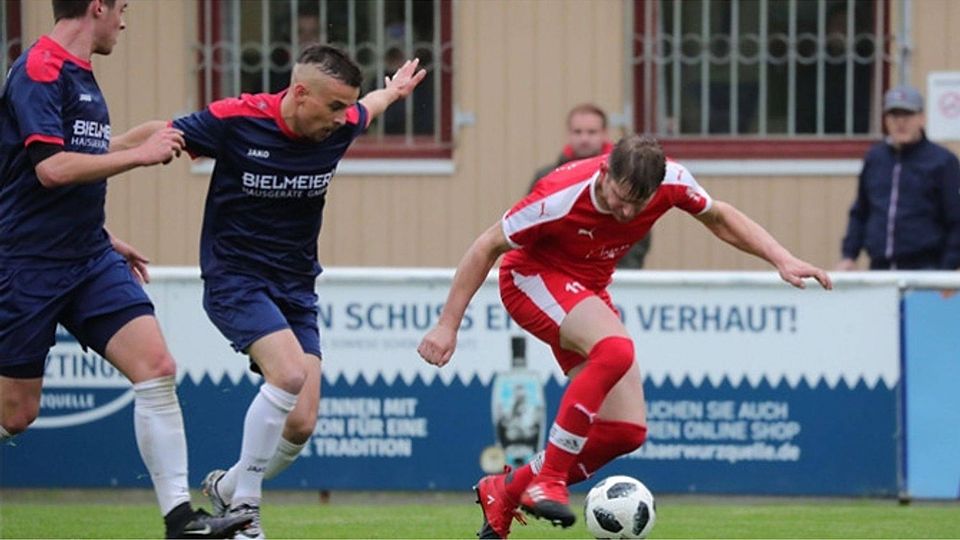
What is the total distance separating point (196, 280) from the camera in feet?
39.2

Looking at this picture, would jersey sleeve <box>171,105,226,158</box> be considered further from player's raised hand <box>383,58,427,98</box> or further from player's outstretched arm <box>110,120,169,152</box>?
player's raised hand <box>383,58,427,98</box>

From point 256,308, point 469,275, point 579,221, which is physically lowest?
point 256,308

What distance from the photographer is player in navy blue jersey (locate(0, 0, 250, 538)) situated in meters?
7.61

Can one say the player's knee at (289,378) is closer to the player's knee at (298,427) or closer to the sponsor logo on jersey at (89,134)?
the player's knee at (298,427)

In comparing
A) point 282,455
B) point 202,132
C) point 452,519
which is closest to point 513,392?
point 452,519

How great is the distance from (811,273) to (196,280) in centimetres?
470

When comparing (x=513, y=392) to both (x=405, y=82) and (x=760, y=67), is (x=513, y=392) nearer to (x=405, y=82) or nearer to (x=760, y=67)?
(x=405, y=82)

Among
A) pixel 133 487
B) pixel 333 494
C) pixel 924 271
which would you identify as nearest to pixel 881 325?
pixel 924 271

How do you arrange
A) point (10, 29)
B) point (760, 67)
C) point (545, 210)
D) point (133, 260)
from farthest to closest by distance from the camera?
point (10, 29) < point (760, 67) < point (133, 260) < point (545, 210)

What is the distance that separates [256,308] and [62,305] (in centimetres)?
88

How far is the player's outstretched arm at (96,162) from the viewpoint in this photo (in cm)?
742

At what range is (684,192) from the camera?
852 centimetres

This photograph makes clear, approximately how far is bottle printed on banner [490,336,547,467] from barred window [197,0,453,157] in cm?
297

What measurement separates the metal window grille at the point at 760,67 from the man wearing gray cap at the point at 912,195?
1.66 m
